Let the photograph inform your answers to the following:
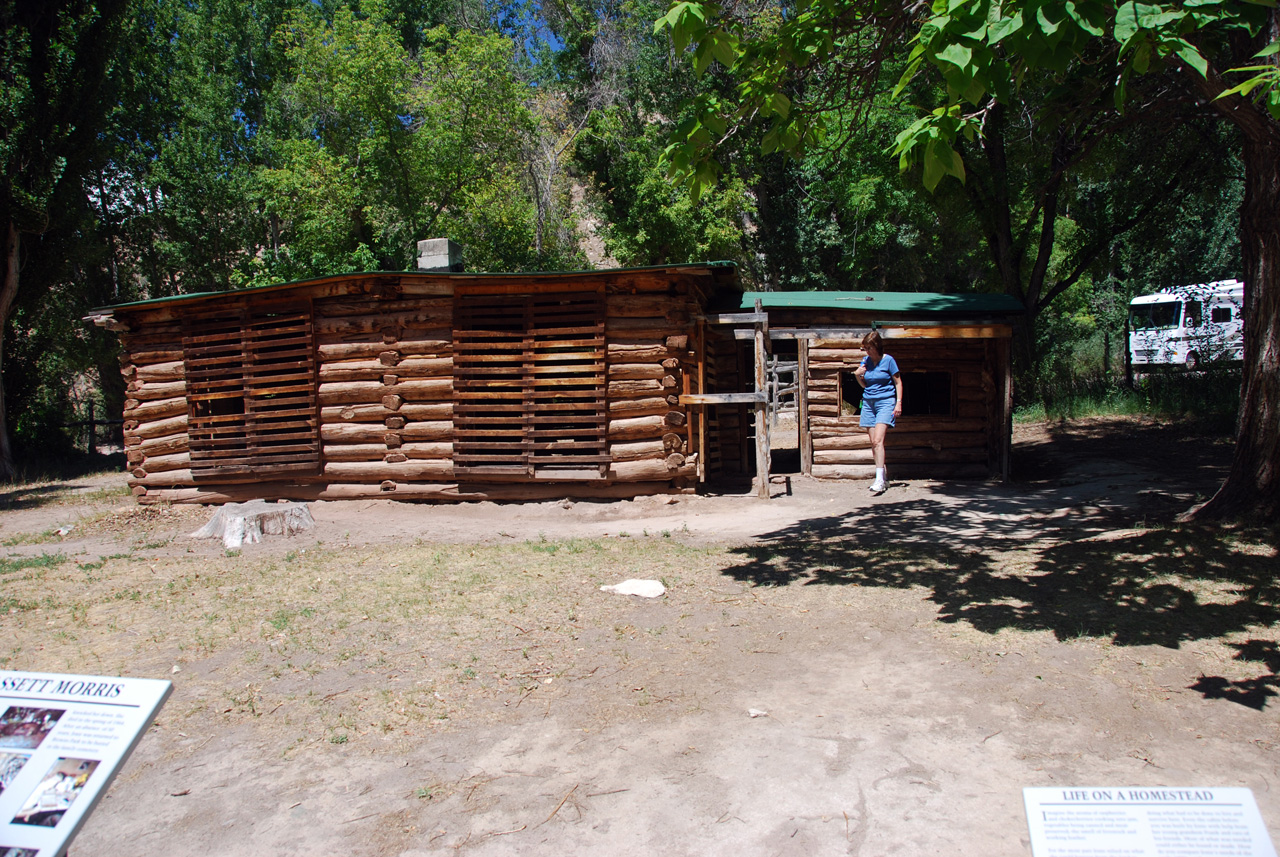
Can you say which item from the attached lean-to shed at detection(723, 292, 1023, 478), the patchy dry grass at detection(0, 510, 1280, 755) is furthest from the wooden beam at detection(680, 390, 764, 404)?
the patchy dry grass at detection(0, 510, 1280, 755)

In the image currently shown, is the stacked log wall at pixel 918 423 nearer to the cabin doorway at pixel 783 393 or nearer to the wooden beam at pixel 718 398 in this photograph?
the cabin doorway at pixel 783 393

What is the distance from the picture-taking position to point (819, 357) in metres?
13.1

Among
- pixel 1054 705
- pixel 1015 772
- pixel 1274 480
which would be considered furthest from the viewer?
pixel 1274 480

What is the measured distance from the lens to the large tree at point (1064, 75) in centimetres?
362

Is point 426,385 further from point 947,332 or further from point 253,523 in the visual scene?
point 947,332

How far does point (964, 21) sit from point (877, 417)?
7604 mm

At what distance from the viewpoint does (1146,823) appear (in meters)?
1.99

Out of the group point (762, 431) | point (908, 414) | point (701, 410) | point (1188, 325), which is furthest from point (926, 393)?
point (1188, 325)

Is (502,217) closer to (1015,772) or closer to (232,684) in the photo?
(232,684)

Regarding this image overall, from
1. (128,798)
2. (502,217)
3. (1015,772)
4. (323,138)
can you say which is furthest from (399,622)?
(323,138)

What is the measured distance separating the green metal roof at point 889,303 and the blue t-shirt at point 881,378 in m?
2.34

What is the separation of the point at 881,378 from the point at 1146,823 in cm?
915

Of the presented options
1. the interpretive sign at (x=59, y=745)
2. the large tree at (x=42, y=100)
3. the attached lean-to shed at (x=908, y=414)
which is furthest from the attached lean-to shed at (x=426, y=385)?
the interpretive sign at (x=59, y=745)

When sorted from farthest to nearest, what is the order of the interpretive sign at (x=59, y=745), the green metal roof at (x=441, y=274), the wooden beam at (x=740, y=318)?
the wooden beam at (x=740, y=318), the green metal roof at (x=441, y=274), the interpretive sign at (x=59, y=745)
